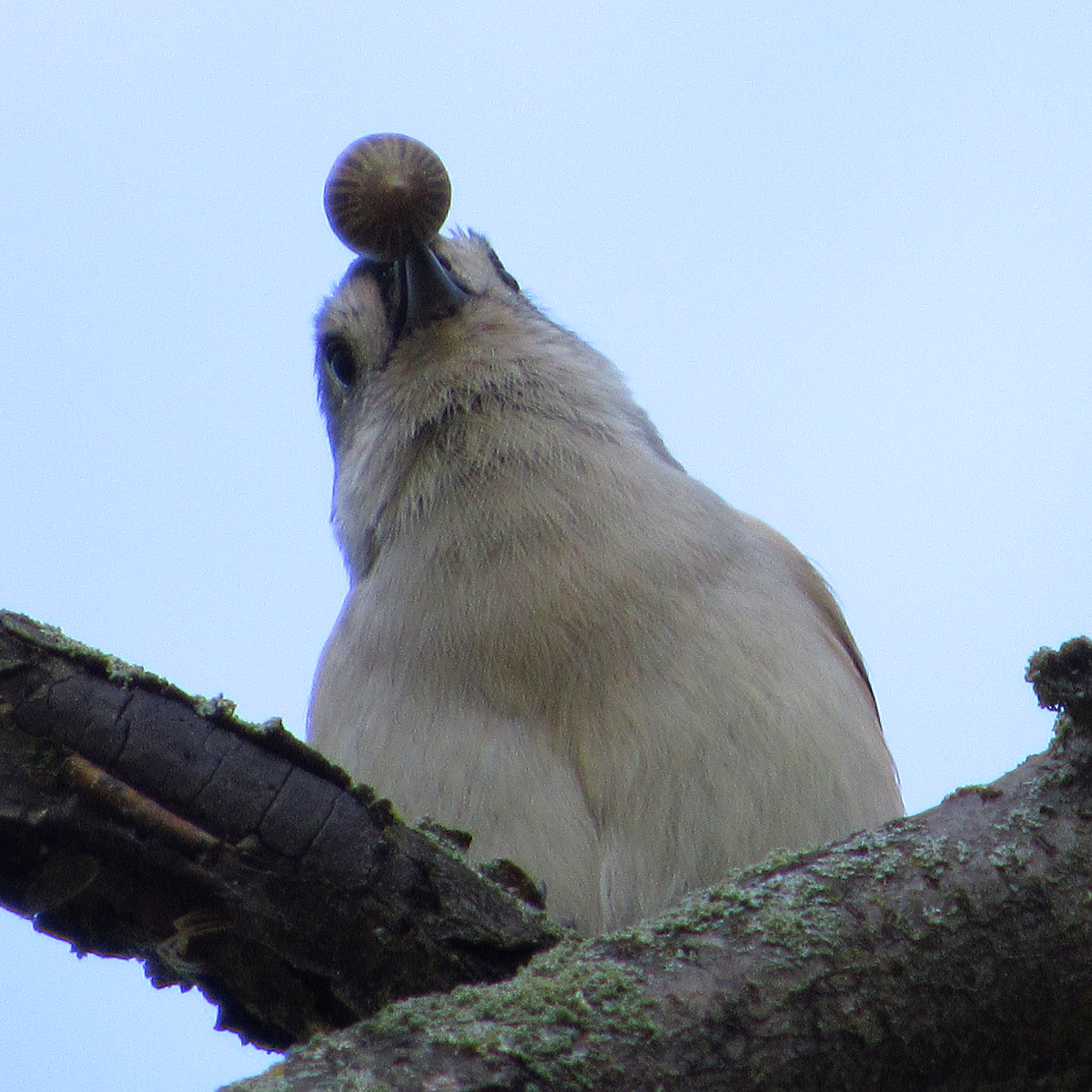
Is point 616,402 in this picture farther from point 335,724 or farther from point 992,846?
point 992,846

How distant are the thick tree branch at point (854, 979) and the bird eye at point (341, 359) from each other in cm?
367

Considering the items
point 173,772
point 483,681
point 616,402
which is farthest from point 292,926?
point 616,402

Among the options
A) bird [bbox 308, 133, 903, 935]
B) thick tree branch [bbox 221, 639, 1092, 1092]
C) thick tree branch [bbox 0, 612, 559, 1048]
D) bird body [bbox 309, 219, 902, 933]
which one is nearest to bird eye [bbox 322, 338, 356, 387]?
bird [bbox 308, 133, 903, 935]

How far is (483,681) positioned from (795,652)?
3.11ft

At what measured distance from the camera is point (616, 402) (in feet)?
18.0

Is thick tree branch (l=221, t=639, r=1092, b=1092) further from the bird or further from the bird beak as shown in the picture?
the bird beak

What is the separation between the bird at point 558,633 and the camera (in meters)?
3.92

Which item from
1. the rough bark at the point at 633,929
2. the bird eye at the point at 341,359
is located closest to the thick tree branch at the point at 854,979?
the rough bark at the point at 633,929

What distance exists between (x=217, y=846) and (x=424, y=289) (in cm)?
323

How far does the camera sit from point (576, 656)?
4148 mm

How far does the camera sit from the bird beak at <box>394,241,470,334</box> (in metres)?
5.53

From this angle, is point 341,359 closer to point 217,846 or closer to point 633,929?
point 217,846

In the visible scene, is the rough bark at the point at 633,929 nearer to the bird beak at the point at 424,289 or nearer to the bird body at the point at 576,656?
the bird body at the point at 576,656

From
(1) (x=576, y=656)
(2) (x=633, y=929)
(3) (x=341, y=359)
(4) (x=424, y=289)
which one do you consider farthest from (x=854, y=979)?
(3) (x=341, y=359)
